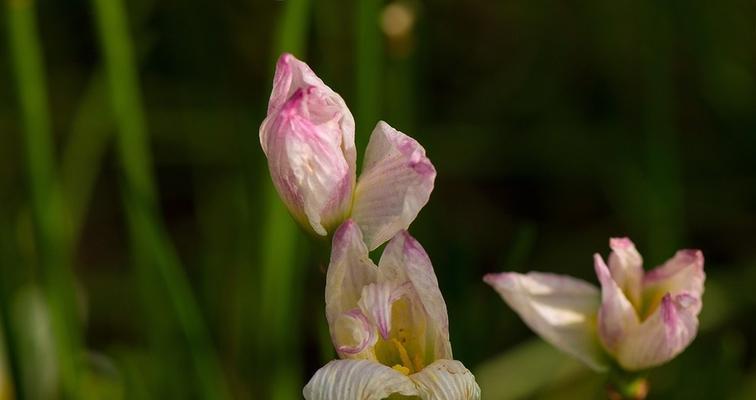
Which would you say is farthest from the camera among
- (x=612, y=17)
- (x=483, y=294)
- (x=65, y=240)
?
(x=612, y=17)

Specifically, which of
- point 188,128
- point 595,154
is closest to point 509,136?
point 595,154

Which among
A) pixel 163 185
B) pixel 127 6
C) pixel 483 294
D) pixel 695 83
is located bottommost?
pixel 483 294

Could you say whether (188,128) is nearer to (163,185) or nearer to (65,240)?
(163,185)

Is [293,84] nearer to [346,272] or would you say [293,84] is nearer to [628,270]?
[346,272]

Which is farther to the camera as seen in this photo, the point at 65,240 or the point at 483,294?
the point at 483,294

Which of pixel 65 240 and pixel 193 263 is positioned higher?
pixel 65 240

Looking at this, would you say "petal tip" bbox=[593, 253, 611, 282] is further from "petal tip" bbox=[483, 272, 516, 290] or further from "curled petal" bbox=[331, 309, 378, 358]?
"curled petal" bbox=[331, 309, 378, 358]
